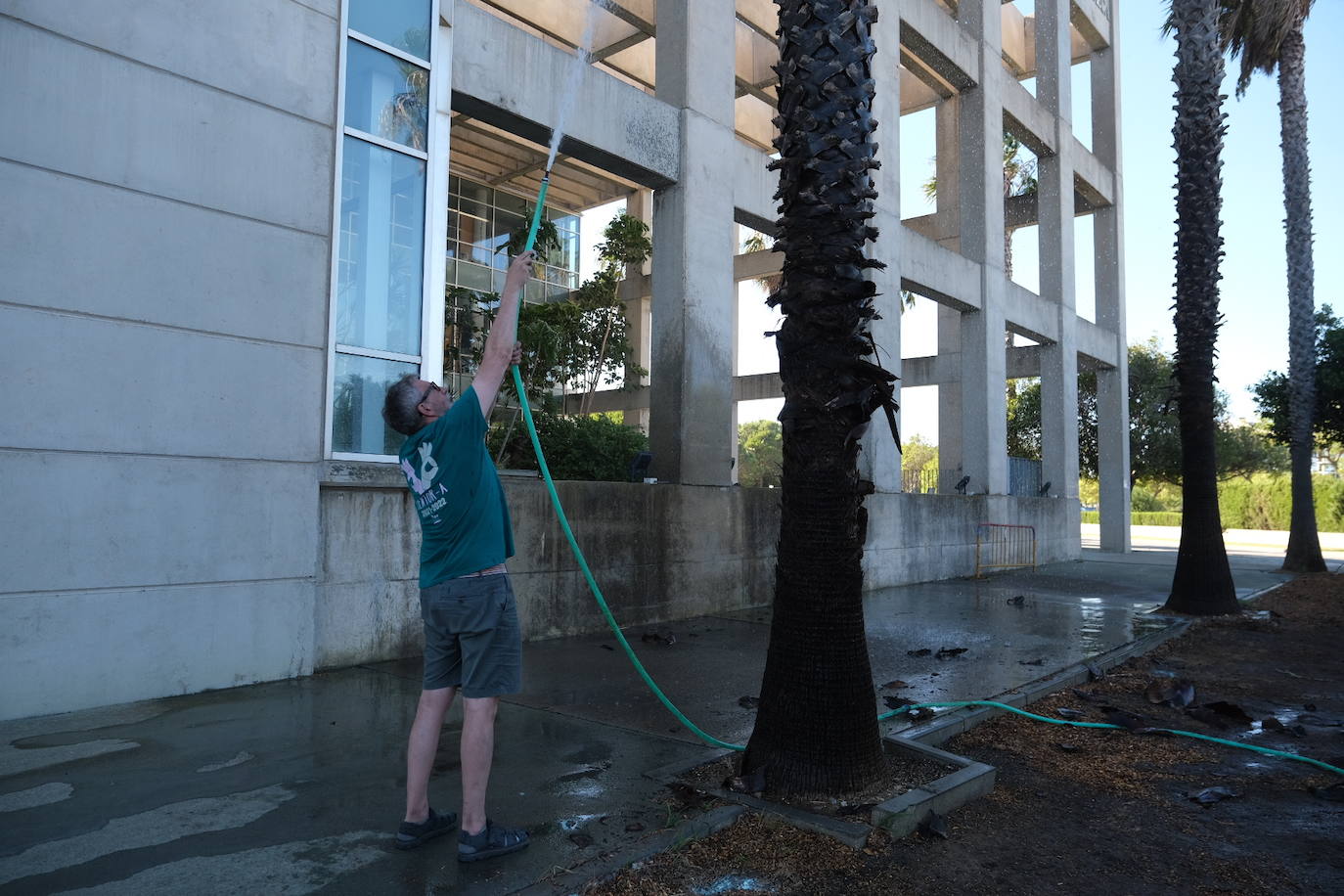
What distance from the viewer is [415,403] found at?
3531mm

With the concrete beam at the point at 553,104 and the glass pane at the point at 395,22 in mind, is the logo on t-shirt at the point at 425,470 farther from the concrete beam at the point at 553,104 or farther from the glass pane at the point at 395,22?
the concrete beam at the point at 553,104

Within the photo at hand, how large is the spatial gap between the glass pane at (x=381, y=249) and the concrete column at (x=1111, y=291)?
19.5 m

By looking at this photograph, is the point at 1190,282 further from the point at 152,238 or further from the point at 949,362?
the point at 152,238

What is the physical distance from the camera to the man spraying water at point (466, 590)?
3.33m

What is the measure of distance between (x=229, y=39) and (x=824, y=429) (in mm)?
5109

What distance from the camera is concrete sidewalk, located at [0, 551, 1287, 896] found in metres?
3.13

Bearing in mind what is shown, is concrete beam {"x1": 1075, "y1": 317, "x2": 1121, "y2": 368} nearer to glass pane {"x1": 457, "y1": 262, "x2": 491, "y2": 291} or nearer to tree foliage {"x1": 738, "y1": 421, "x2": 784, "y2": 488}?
glass pane {"x1": 457, "y1": 262, "x2": 491, "y2": 291}

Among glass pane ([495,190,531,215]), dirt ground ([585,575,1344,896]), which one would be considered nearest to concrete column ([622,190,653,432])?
glass pane ([495,190,531,215])

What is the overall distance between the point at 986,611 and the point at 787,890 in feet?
27.4

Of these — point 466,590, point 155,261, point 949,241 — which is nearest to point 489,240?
point 949,241

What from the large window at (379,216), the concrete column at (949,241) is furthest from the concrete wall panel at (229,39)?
the concrete column at (949,241)

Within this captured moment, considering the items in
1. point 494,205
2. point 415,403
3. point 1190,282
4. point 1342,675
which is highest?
point 494,205

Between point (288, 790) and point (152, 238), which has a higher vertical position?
point (152, 238)

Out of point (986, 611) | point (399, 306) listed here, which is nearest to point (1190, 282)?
point (986, 611)
